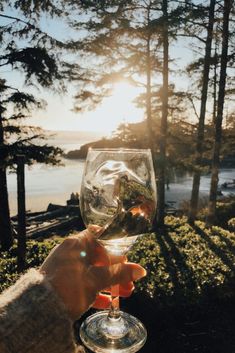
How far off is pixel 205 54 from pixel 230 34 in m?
1.49

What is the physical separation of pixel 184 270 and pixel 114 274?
5.76 metres

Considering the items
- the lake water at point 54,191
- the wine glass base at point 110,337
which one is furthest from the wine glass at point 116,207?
the lake water at point 54,191

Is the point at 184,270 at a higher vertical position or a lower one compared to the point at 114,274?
lower

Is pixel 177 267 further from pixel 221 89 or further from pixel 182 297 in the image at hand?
pixel 221 89

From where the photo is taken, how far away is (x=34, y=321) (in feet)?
3.14

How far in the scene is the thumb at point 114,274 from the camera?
1.17 m

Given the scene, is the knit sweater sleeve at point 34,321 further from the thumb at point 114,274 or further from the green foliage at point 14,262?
the green foliage at point 14,262

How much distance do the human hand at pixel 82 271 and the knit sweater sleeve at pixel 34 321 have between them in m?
0.04

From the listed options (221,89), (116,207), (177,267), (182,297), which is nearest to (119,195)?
(116,207)

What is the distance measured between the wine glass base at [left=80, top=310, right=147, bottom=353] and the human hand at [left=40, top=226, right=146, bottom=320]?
303 millimetres

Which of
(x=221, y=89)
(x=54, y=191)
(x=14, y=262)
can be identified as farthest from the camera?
(x=54, y=191)

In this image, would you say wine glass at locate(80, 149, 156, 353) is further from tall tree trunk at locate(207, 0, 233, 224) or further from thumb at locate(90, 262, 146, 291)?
tall tree trunk at locate(207, 0, 233, 224)

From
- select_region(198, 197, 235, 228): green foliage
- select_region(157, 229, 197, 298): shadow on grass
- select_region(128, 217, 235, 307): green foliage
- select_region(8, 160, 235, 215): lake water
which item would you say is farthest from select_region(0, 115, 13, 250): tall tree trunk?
select_region(8, 160, 235, 215): lake water

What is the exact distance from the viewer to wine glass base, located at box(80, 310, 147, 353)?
145 cm
